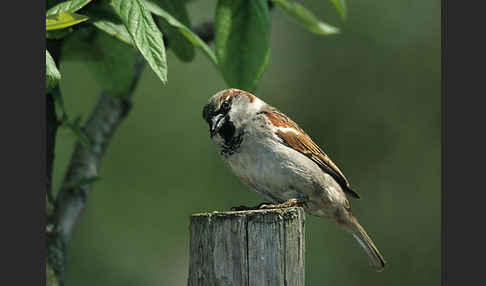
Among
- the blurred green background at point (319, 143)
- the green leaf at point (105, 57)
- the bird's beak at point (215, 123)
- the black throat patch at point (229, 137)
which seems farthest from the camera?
the blurred green background at point (319, 143)

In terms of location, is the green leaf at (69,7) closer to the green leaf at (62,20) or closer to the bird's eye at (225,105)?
the green leaf at (62,20)

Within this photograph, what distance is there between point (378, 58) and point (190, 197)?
3.33m

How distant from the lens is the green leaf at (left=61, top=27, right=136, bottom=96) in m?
3.51

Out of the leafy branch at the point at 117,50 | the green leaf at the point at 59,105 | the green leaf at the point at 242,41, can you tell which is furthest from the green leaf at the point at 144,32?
the green leaf at the point at 59,105

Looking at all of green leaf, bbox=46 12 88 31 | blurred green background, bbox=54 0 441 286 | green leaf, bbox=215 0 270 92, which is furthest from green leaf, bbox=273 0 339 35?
blurred green background, bbox=54 0 441 286

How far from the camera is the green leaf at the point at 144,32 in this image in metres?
2.27

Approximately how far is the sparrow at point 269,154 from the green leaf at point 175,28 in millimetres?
343

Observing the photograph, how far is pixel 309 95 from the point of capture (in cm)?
773

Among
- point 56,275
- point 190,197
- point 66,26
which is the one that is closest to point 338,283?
point 190,197

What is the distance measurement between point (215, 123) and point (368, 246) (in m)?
1.38

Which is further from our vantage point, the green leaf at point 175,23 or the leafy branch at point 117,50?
the green leaf at point 175,23

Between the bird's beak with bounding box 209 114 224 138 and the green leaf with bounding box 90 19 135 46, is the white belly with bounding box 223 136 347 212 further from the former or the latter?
the green leaf with bounding box 90 19 135 46

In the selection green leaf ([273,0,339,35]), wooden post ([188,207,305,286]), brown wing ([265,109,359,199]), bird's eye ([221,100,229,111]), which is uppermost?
green leaf ([273,0,339,35])

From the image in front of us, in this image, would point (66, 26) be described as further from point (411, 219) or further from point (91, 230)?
point (411, 219)
